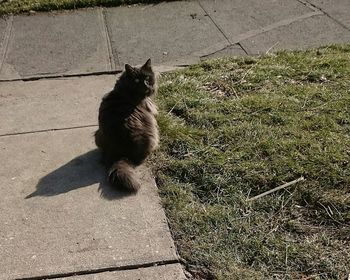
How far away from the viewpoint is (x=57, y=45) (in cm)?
715

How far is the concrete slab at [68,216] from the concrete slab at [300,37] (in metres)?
3.29

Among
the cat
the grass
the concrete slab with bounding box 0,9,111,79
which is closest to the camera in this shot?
the grass

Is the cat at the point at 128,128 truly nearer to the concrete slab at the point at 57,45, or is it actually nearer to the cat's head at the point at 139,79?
the cat's head at the point at 139,79

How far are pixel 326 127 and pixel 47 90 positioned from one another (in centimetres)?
325

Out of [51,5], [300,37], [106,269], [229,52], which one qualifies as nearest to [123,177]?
[106,269]

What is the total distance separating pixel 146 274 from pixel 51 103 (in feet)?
9.57

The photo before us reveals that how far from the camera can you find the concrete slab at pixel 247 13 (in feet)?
24.8

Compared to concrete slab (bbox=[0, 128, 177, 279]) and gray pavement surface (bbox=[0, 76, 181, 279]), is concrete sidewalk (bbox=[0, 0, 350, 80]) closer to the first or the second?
gray pavement surface (bbox=[0, 76, 181, 279])

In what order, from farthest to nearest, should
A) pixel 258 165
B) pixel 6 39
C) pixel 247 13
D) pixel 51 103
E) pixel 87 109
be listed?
pixel 247 13 → pixel 6 39 → pixel 51 103 → pixel 87 109 → pixel 258 165

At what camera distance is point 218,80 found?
5855 millimetres

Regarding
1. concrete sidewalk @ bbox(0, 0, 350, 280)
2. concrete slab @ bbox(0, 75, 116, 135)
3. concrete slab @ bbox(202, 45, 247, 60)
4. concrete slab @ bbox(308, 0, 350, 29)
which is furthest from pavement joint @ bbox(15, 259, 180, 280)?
concrete slab @ bbox(308, 0, 350, 29)

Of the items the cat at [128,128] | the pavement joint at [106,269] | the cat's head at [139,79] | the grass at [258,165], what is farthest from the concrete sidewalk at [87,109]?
the cat's head at [139,79]

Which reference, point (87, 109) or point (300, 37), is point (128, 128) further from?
point (300, 37)

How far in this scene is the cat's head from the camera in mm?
4578
